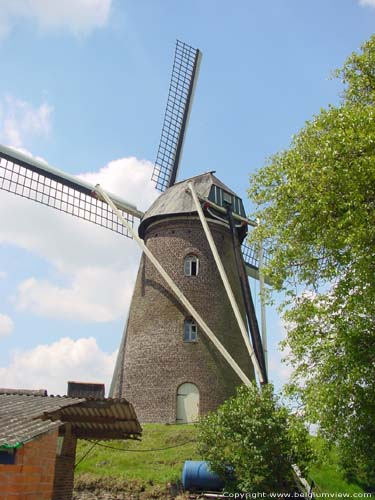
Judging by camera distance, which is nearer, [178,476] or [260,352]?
[178,476]

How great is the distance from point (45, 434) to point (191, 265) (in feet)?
54.2

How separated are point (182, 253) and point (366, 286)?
1427 centimetres

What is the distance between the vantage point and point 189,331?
22.2 m

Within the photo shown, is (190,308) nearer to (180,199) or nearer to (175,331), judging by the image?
(175,331)

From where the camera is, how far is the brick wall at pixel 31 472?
6480 millimetres

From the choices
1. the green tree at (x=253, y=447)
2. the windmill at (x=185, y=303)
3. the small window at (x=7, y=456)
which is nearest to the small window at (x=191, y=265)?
the windmill at (x=185, y=303)

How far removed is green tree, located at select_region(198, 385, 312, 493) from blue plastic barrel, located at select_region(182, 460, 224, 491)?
3.03 feet

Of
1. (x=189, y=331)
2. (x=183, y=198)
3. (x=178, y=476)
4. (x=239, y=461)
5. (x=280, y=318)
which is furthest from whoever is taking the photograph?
(x=183, y=198)

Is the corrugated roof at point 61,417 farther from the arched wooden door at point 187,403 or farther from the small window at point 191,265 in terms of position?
the small window at point 191,265

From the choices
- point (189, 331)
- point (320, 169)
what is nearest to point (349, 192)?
point (320, 169)

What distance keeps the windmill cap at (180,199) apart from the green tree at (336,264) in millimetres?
13018

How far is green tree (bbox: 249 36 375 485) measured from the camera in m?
9.57

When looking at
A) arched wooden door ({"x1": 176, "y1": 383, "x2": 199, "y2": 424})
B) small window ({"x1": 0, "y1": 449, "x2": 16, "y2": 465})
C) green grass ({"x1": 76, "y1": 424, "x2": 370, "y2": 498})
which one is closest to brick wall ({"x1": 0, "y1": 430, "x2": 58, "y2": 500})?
small window ({"x1": 0, "y1": 449, "x2": 16, "y2": 465})

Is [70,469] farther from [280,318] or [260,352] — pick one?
[260,352]
